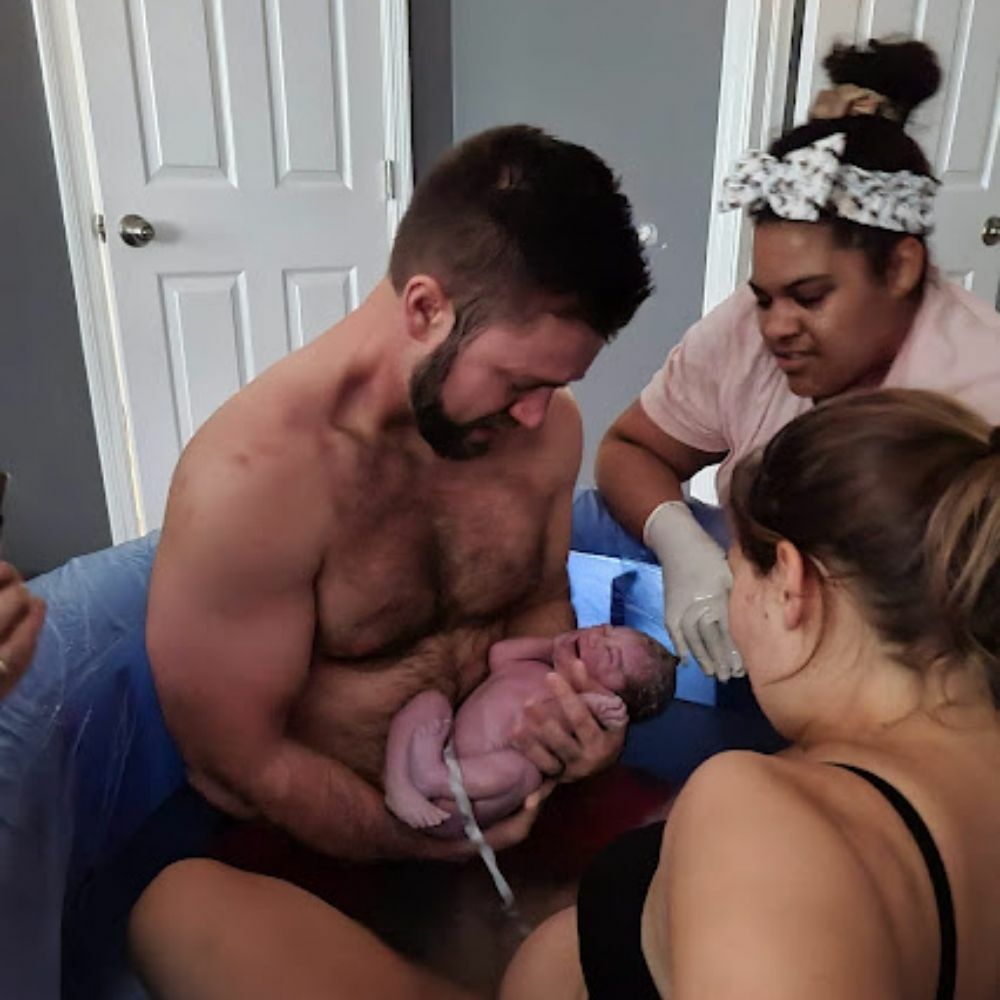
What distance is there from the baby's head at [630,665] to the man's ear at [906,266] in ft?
1.65

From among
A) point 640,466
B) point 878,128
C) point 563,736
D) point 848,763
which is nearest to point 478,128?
point 640,466

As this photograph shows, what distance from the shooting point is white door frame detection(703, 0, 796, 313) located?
203 cm

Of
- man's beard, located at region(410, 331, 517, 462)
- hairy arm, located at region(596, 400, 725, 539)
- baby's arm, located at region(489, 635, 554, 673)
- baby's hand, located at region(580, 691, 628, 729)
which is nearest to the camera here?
man's beard, located at region(410, 331, 517, 462)

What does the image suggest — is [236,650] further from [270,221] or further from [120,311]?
[270,221]

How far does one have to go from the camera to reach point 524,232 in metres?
0.87

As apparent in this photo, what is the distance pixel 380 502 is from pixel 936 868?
0.60 metres

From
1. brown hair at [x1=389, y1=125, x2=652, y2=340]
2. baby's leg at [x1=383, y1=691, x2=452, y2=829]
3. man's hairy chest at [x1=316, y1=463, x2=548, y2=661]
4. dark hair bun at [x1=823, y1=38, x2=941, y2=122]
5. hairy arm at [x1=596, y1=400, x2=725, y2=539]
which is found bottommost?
baby's leg at [x1=383, y1=691, x2=452, y2=829]

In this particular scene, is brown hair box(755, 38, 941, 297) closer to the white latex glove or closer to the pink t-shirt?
the pink t-shirt

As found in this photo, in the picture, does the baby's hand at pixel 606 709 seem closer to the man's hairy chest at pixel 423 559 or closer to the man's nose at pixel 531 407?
the man's hairy chest at pixel 423 559

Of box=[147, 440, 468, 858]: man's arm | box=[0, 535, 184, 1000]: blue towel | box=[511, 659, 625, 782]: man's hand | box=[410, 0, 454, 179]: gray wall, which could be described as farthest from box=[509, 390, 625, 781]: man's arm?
box=[410, 0, 454, 179]: gray wall

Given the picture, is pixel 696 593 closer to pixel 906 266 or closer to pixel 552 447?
pixel 552 447

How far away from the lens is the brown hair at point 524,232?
88cm

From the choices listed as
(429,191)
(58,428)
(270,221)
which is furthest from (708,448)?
(58,428)

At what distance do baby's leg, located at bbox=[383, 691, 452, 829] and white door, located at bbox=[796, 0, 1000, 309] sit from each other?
5.33 ft
